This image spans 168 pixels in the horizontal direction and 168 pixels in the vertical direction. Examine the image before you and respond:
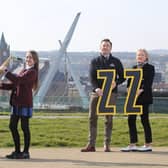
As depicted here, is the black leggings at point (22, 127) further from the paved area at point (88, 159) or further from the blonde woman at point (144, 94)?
the blonde woman at point (144, 94)

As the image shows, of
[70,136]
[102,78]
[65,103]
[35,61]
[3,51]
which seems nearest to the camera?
[35,61]

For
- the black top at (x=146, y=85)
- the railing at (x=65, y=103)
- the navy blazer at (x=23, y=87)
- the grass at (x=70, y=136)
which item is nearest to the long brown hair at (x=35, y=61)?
the navy blazer at (x=23, y=87)

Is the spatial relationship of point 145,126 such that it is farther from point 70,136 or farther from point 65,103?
point 65,103

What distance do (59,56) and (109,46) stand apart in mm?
84546

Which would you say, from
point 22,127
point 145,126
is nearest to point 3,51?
point 145,126

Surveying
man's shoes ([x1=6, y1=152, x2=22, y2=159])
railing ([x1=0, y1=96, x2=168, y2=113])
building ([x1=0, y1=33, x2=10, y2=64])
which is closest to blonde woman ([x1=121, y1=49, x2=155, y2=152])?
man's shoes ([x1=6, y1=152, x2=22, y2=159])

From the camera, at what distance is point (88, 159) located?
9.40m

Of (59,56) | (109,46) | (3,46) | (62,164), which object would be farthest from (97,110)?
(3,46)

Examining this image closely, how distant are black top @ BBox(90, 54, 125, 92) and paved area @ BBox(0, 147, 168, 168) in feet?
3.89

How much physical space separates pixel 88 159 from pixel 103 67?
185 centimetres

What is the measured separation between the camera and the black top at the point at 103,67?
10.6 meters

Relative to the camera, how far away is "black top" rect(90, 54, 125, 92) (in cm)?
1056

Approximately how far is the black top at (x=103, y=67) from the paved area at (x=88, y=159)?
119 centimetres

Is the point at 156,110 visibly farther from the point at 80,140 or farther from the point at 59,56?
the point at 59,56
